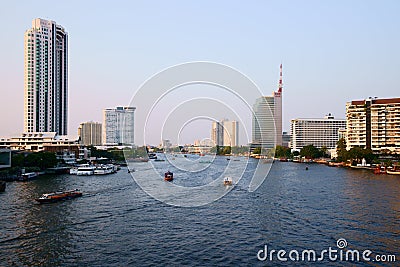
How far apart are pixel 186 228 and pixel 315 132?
1389 inches

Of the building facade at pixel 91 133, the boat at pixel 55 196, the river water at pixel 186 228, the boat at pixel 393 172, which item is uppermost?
the building facade at pixel 91 133

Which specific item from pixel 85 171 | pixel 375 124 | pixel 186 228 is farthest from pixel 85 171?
pixel 375 124

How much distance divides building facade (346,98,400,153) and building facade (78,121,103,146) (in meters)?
25.9

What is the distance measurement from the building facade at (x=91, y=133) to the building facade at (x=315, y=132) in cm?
2078

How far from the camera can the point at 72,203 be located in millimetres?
8172

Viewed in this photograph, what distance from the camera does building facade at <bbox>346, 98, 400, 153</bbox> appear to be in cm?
2272

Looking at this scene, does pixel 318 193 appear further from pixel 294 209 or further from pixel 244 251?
pixel 244 251

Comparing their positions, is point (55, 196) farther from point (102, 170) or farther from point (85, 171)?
point (102, 170)

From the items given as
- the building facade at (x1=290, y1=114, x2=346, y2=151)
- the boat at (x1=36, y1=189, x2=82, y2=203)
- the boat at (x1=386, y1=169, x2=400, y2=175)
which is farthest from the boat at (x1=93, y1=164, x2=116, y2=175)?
the building facade at (x1=290, y1=114, x2=346, y2=151)

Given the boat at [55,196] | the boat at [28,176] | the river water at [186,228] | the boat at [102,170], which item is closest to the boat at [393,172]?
the river water at [186,228]

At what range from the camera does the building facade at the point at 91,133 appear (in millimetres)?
39438

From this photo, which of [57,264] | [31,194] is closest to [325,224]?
[57,264]

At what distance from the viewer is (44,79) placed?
79.9ft

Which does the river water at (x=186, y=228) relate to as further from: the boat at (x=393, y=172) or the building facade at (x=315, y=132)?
the building facade at (x=315, y=132)
